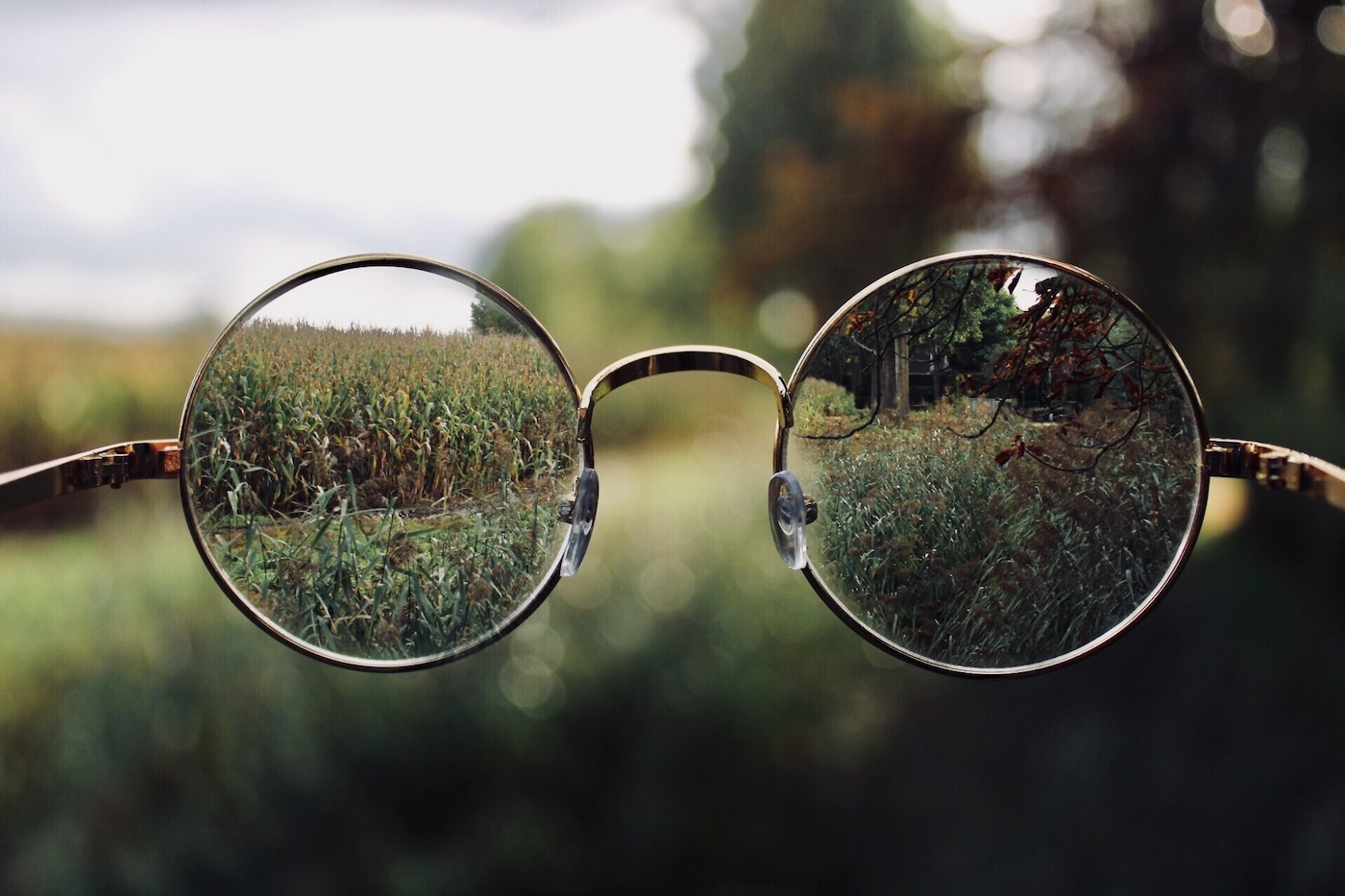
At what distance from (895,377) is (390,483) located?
275 millimetres

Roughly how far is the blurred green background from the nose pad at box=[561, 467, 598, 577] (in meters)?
0.62

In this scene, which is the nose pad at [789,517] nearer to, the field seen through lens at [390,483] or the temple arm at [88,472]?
the field seen through lens at [390,483]

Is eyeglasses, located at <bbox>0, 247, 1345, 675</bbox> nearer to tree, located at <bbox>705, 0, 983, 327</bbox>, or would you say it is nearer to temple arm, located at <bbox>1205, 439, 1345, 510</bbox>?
temple arm, located at <bbox>1205, 439, 1345, 510</bbox>

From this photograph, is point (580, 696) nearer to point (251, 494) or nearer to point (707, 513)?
point (707, 513)

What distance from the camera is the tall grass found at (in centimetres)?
43

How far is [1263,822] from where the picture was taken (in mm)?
990

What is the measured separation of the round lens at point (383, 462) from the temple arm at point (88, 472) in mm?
17

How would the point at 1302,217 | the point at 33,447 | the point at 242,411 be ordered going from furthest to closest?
the point at 1302,217 → the point at 33,447 → the point at 242,411

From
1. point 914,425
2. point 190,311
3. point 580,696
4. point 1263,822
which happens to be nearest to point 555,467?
point 914,425

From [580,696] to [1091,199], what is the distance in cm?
94

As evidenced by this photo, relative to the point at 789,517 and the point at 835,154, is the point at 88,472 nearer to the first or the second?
the point at 789,517

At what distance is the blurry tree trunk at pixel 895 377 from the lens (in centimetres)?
42

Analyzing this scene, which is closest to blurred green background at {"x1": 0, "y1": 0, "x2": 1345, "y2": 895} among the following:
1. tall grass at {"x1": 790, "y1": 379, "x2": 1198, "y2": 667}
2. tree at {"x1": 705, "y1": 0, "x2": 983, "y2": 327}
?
tree at {"x1": 705, "y1": 0, "x2": 983, "y2": 327}

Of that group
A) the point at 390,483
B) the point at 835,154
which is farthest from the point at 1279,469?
the point at 835,154
